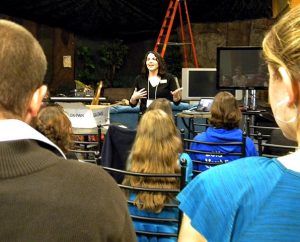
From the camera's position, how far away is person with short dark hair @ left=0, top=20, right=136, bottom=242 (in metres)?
0.74

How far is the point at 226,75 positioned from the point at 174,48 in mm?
4556

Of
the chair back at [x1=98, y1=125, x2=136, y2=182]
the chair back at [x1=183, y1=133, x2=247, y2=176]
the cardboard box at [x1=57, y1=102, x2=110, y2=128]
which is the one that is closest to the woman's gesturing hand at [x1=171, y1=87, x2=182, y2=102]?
the cardboard box at [x1=57, y1=102, x2=110, y2=128]

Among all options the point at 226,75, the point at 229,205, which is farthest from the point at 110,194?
the point at 226,75

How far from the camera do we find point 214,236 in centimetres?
71

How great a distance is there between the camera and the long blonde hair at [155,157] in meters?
2.01

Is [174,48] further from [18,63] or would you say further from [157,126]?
[18,63]

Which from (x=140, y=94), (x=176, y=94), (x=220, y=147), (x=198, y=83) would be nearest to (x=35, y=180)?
(x=220, y=147)

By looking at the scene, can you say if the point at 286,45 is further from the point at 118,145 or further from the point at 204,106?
the point at 204,106

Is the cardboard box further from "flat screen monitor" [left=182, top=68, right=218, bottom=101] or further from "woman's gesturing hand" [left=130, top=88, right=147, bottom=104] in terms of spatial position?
"flat screen monitor" [left=182, top=68, right=218, bottom=101]

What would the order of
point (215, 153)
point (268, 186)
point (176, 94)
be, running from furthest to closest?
point (176, 94) < point (215, 153) < point (268, 186)

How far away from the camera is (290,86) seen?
2.27 ft

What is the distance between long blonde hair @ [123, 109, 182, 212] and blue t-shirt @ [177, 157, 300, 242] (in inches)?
51.3

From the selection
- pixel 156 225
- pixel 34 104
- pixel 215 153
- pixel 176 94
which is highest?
pixel 34 104

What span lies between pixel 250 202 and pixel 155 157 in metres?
1.48
